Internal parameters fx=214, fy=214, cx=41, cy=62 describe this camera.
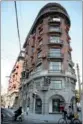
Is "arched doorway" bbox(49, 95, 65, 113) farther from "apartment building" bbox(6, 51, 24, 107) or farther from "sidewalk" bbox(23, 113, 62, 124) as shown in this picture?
"apartment building" bbox(6, 51, 24, 107)

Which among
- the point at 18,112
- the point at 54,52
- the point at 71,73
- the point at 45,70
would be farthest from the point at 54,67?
the point at 18,112

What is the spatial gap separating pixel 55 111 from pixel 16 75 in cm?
140

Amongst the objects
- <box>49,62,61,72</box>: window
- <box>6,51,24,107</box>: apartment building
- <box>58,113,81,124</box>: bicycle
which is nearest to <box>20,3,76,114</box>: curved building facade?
<box>49,62,61,72</box>: window

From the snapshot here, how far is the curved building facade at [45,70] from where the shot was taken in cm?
548

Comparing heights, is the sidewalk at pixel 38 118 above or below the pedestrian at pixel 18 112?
below

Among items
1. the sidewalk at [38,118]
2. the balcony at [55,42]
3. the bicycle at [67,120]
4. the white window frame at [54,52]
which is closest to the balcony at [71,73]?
the white window frame at [54,52]

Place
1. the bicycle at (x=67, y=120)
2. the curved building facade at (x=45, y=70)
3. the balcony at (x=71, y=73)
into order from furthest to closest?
1. the balcony at (x=71, y=73)
2. the curved building facade at (x=45, y=70)
3. the bicycle at (x=67, y=120)

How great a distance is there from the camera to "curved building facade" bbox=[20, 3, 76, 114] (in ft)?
18.0

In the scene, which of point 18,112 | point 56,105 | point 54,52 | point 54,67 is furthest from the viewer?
point 54,52

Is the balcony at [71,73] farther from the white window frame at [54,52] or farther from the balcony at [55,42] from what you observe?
the balcony at [55,42]

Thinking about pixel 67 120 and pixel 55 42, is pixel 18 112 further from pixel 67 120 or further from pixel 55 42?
pixel 55 42

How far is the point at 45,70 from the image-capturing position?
19.7 ft

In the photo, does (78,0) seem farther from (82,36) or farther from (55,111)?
(55,111)

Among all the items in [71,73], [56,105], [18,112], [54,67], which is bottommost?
[18,112]
